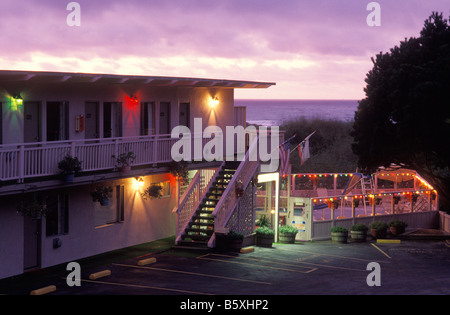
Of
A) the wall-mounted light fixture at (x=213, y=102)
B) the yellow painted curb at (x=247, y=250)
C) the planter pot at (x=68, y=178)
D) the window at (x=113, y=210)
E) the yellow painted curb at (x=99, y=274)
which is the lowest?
the yellow painted curb at (x=99, y=274)

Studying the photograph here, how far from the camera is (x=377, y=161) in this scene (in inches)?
1449

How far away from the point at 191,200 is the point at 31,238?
8395 millimetres

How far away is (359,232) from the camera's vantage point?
32531 millimetres

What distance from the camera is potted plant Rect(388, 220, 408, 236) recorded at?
113 ft

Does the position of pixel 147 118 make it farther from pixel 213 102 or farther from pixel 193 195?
pixel 213 102

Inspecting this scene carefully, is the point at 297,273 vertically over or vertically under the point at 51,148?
under

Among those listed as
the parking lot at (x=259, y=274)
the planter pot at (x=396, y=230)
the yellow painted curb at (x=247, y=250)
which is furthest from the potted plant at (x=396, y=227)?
the yellow painted curb at (x=247, y=250)

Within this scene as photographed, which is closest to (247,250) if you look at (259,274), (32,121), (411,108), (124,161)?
(259,274)

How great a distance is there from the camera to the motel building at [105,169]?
842 inches

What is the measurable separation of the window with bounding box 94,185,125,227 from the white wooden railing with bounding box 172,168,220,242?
2.24m

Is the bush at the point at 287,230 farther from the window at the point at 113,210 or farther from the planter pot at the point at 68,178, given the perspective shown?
the planter pot at the point at 68,178

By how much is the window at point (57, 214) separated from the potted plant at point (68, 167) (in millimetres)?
2334

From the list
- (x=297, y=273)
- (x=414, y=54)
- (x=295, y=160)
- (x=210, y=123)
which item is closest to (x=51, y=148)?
(x=297, y=273)

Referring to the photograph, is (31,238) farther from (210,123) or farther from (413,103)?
(413,103)
